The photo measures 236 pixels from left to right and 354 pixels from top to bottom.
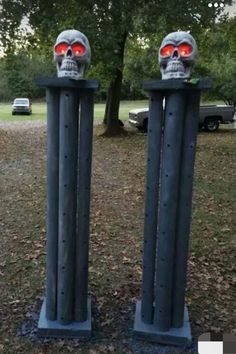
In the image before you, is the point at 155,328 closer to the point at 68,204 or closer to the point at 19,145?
the point at 68,204

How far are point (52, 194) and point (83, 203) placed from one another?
0.24m

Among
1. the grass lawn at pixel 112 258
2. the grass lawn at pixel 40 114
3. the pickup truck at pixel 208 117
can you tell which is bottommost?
the grass lawn at pixel 112 258

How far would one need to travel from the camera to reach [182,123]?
8.68ft

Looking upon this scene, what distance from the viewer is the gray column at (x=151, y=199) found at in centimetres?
269

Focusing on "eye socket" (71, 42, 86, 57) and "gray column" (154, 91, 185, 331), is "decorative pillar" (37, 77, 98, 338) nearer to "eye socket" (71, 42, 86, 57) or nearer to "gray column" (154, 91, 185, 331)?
"eye socket" (71, 42, 86, 57)

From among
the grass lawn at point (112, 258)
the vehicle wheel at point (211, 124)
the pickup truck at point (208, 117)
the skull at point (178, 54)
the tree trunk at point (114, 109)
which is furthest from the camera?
the vehicle wheel at point (211, 124)

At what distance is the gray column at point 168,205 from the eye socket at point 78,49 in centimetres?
66

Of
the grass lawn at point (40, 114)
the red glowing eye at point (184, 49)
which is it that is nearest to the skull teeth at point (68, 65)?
the red glowing eye at point (184, 49)

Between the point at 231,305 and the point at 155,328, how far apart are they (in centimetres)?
88

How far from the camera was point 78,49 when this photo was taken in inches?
103

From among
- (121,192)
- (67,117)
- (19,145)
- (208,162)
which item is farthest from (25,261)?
(19,145)

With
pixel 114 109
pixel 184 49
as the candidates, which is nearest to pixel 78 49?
pixel 184 49

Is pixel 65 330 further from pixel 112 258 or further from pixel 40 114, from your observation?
pixel 40 114

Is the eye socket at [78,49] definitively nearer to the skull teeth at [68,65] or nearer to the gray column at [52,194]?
the skull teeth at [68,65]
